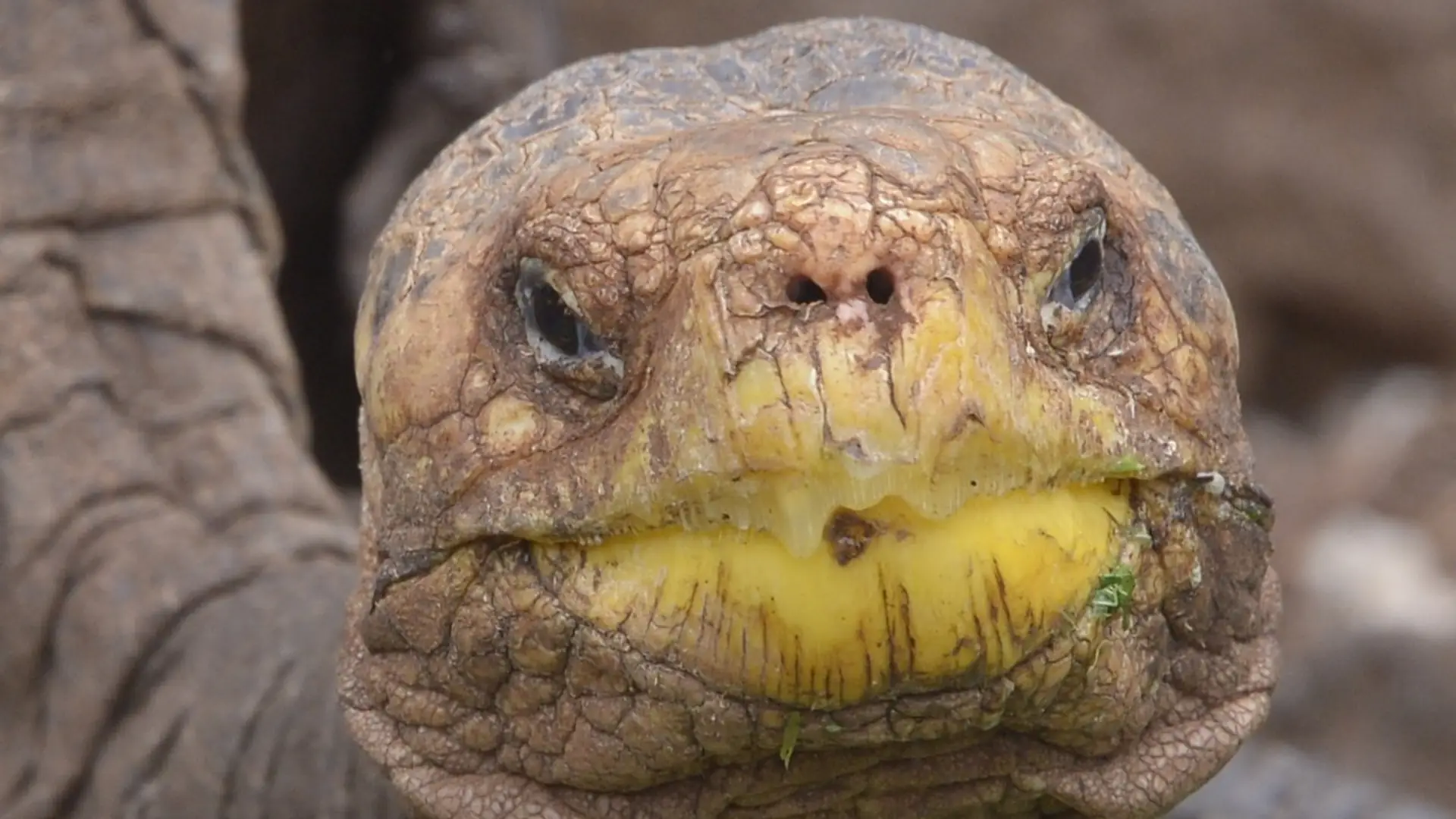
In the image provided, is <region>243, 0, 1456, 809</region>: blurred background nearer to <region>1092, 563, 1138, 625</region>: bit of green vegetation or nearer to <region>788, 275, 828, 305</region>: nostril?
<region>1092, 563, 1138, 625</region>: bit of green vegetation

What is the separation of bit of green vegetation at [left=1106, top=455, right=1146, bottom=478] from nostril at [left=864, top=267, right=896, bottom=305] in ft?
0.93

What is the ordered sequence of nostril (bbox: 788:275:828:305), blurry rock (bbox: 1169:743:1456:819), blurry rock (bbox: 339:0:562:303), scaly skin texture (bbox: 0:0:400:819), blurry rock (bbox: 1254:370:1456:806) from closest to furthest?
nostril (bbox: 788:275:828:305)
scaly skin texture (bbox: 0:0:400:819)
blurry rock (bbox: 1169:743:1456:819)
blurry rock (bbox: 1254:370:1456:806)
blurry rock (bbox: 339:0:562:303)

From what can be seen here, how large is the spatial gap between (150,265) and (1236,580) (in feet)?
7.60

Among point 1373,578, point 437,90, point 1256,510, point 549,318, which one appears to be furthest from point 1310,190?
point 549,318

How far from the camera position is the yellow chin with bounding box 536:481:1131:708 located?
5.02ft

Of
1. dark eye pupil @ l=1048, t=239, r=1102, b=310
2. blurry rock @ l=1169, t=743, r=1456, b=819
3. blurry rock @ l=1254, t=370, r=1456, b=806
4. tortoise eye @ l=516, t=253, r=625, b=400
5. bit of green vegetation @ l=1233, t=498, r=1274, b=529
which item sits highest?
dark eye pupil @ l=1048, t=239, r=1102, b=310

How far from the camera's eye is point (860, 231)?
4.92 ft

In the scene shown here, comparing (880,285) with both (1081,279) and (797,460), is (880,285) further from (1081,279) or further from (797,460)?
(1081,279)

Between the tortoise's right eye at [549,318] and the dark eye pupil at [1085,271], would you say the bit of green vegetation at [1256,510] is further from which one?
the tortoise's right eye at [549,318]

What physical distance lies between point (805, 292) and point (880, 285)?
58 mm

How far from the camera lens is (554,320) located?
1742 millimetres

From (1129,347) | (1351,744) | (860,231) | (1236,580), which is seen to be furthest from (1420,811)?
(860,231)

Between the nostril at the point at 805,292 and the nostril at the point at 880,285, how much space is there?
0.04 metres

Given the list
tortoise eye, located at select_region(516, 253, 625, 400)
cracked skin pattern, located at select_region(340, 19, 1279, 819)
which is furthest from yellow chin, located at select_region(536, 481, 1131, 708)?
tortoise eye, located at select_region(516, 253, 625, 400)
